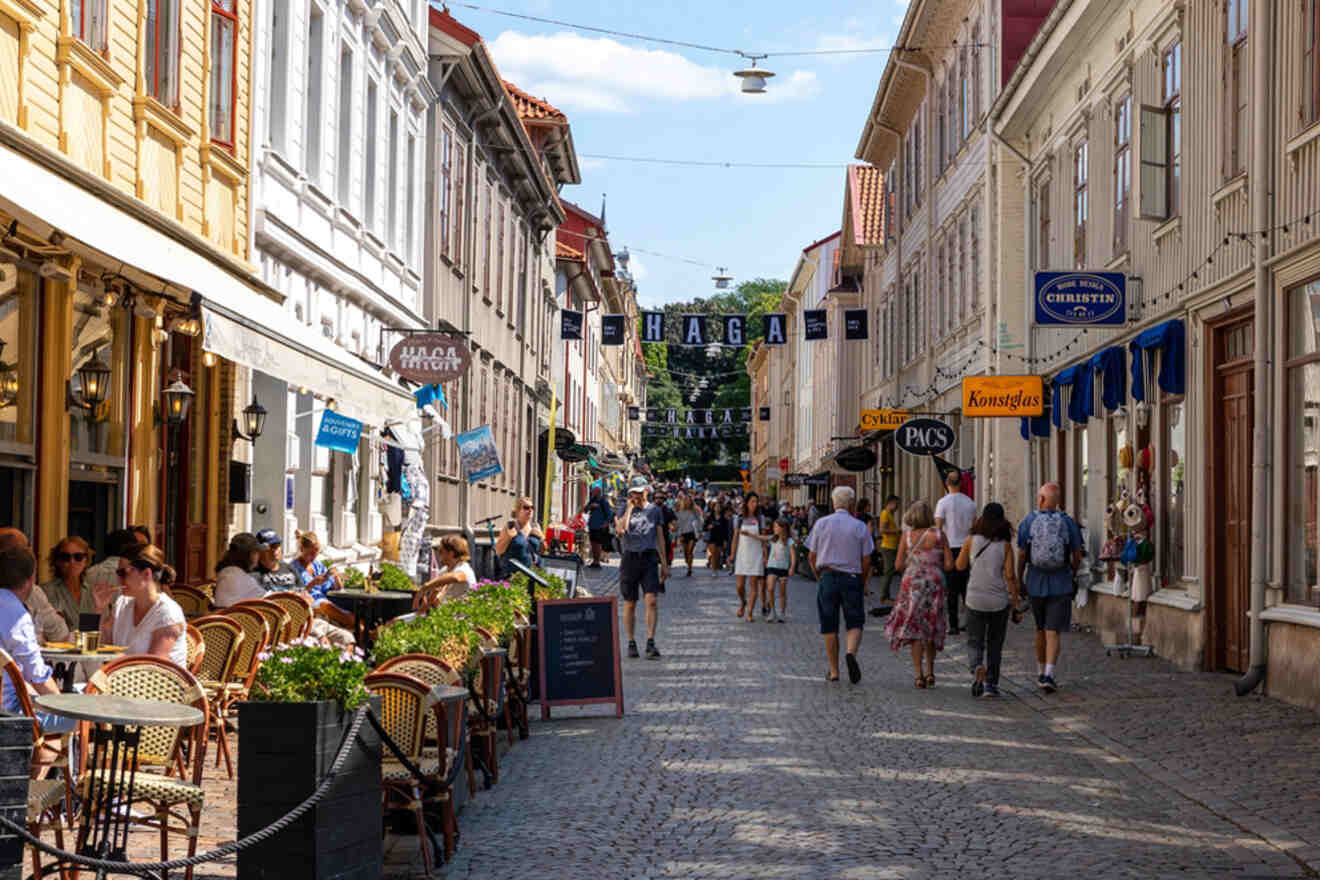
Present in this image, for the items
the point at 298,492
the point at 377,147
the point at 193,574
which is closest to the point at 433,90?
the point at 377,147

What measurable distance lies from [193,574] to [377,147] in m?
9.07

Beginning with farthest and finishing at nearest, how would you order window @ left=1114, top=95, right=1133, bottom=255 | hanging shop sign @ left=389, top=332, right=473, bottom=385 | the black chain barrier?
hanging shop sign @ left=389, top=332, right=473, bottom=385 → window @ left=1114, top=95, right=1133, bottom=255 → the black chain barrier

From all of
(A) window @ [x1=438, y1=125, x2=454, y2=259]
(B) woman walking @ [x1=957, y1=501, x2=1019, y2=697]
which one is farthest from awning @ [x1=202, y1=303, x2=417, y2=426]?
(A) window @ [x1=438, y1=125, x2=454, y2=259]

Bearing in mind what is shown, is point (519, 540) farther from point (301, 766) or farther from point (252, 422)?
point (301, 766)

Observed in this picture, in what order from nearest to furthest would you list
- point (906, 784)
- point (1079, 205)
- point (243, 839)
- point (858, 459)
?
point (243, 839), point (906, 784), point (1079, 205), point (858, 459)

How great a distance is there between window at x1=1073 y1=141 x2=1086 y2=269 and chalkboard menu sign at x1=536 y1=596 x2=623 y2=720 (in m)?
11.3

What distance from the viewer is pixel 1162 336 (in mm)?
17859

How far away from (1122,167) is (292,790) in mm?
15845

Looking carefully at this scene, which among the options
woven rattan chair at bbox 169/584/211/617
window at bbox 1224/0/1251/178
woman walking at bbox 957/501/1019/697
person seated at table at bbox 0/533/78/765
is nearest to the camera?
person seated at table at bbox 0/533/78/765

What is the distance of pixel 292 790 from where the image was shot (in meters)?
6.88

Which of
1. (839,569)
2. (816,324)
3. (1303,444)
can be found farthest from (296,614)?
(816,324)

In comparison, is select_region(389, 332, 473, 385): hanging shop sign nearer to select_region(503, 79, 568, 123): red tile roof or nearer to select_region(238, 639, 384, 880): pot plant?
select_region(238, 639, 384, 880): pot plant

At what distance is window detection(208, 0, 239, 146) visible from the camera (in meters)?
18.3

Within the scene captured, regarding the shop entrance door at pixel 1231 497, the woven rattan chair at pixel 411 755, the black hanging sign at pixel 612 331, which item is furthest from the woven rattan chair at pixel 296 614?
the black hanging sign at pixel 612 331
